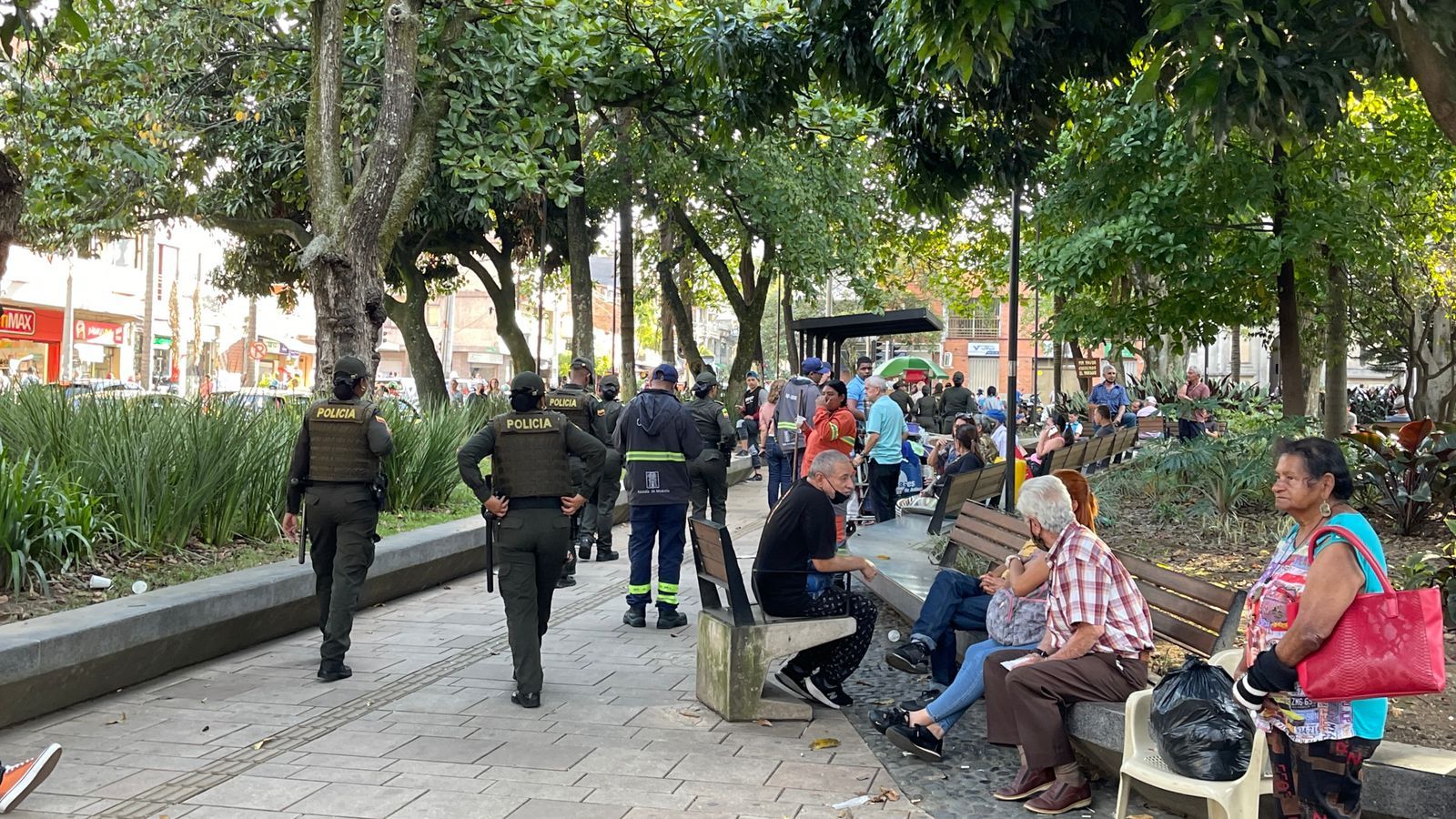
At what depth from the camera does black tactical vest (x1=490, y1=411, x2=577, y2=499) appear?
6.43m

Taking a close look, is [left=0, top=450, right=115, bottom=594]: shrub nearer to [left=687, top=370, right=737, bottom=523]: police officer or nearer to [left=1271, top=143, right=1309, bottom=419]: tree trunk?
[left=687, top=370, right=737, bottom=523]: police officer

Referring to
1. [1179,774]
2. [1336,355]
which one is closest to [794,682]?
[1179,774]

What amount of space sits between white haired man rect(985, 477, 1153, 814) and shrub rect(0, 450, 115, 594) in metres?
5.13

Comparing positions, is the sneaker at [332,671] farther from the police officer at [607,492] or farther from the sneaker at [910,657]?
the police officer at [607,492]

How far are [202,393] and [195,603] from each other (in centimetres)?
362

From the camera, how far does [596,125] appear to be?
20.2m

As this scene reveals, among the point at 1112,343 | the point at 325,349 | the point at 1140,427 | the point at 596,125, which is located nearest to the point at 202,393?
the point at 325,349

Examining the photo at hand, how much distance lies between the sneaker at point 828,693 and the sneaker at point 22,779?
339 centimetres

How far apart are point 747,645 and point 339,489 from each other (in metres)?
2.60

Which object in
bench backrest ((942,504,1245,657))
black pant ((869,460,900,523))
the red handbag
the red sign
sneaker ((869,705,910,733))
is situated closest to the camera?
the red handbag

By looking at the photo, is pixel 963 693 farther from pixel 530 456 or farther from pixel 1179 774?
pixel 530 456

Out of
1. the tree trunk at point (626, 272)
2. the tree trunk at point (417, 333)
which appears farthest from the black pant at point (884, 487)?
the tree trunk at point (417, 333)

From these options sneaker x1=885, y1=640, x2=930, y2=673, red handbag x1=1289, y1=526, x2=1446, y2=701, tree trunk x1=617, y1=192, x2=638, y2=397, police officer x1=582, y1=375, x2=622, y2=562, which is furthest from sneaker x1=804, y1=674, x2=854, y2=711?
tree trunk x1=617, y1=192, x2=638, y2=397

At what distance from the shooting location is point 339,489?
683 cm
